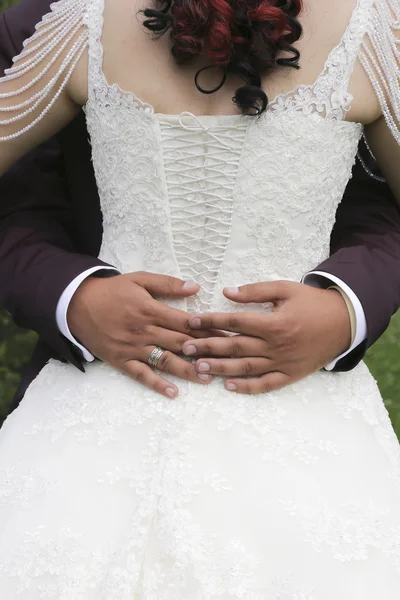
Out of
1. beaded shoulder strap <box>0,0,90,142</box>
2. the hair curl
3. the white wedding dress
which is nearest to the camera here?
the white wedding dress

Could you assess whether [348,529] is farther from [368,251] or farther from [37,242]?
[37,242]

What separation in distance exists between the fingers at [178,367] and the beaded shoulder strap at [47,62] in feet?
1.64

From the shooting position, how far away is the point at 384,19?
55.2 inches

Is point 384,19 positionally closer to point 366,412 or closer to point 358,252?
point 358,252

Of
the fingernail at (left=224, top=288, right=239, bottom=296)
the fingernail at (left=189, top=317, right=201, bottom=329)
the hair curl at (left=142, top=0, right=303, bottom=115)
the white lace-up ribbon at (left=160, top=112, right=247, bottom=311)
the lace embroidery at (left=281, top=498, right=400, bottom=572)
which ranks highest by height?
the hair curl at (left=142, top=0, right=303, bottom=115)

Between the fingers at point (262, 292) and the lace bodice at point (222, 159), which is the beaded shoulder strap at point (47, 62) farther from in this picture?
the fingers at point (262, 292)

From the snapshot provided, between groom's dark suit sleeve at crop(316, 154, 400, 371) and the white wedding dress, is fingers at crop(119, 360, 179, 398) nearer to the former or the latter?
the white wedding dress

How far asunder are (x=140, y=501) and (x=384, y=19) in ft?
2.92

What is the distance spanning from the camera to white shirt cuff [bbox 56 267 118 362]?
148cm

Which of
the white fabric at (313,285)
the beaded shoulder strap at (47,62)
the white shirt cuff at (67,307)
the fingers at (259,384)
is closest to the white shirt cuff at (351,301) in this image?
the white fabric at (313,285)

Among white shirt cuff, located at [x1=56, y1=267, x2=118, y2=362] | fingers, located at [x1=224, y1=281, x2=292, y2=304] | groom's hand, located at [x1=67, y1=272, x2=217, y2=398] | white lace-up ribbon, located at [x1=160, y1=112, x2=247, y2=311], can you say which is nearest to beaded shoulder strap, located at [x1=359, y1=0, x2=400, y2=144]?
white lace-up ribbon, located at [x1=160, y1=112, x2=247, y2=311]

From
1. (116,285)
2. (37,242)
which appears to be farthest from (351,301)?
(37,242)

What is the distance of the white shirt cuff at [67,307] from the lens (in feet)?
4.87

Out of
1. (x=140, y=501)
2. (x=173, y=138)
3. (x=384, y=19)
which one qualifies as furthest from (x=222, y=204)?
(x=140, y=501)
